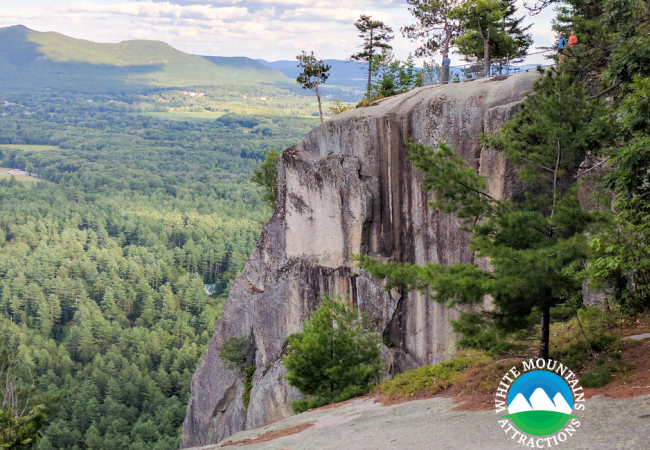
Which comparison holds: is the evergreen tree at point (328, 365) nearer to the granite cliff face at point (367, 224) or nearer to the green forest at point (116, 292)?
the granite cliff face at point (367, 224)

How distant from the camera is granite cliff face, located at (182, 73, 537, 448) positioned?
69.4 ft

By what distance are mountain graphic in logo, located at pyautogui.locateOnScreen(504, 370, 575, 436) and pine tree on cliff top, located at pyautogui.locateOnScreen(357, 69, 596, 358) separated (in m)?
1.27

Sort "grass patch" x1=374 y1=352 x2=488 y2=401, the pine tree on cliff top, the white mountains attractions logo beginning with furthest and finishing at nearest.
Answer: "grass patch" x1=374 y1=352 x2=488 y2=401
the pine tree on cliff top
the white mountains attractions logo

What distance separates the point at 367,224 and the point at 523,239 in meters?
13.7

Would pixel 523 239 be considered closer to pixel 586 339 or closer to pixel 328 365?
pixel 586 339

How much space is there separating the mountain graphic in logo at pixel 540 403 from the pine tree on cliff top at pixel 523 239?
1269mm

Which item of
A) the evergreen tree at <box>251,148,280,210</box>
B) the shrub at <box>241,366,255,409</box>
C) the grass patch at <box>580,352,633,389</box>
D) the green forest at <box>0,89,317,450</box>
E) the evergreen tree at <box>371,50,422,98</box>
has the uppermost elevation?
the evergreen tree at <box>371,50,422,98</box>

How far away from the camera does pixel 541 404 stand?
9.60 metres

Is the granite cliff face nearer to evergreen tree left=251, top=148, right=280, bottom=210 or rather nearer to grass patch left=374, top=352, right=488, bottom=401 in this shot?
grass patch left=374, top=352, right=488, bottom=401

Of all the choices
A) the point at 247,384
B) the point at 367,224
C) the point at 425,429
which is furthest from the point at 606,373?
the point at 247,384

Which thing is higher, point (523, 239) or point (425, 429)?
point (523, 239)

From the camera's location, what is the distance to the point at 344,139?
84.5ft

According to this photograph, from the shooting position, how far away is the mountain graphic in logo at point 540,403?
30.1ft

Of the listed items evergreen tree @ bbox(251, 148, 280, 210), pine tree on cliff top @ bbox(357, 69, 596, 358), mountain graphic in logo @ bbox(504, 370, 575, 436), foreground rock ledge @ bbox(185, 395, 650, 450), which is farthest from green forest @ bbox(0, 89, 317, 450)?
mountain graphic in logo @ bbox(504, 370, 575, 436)
